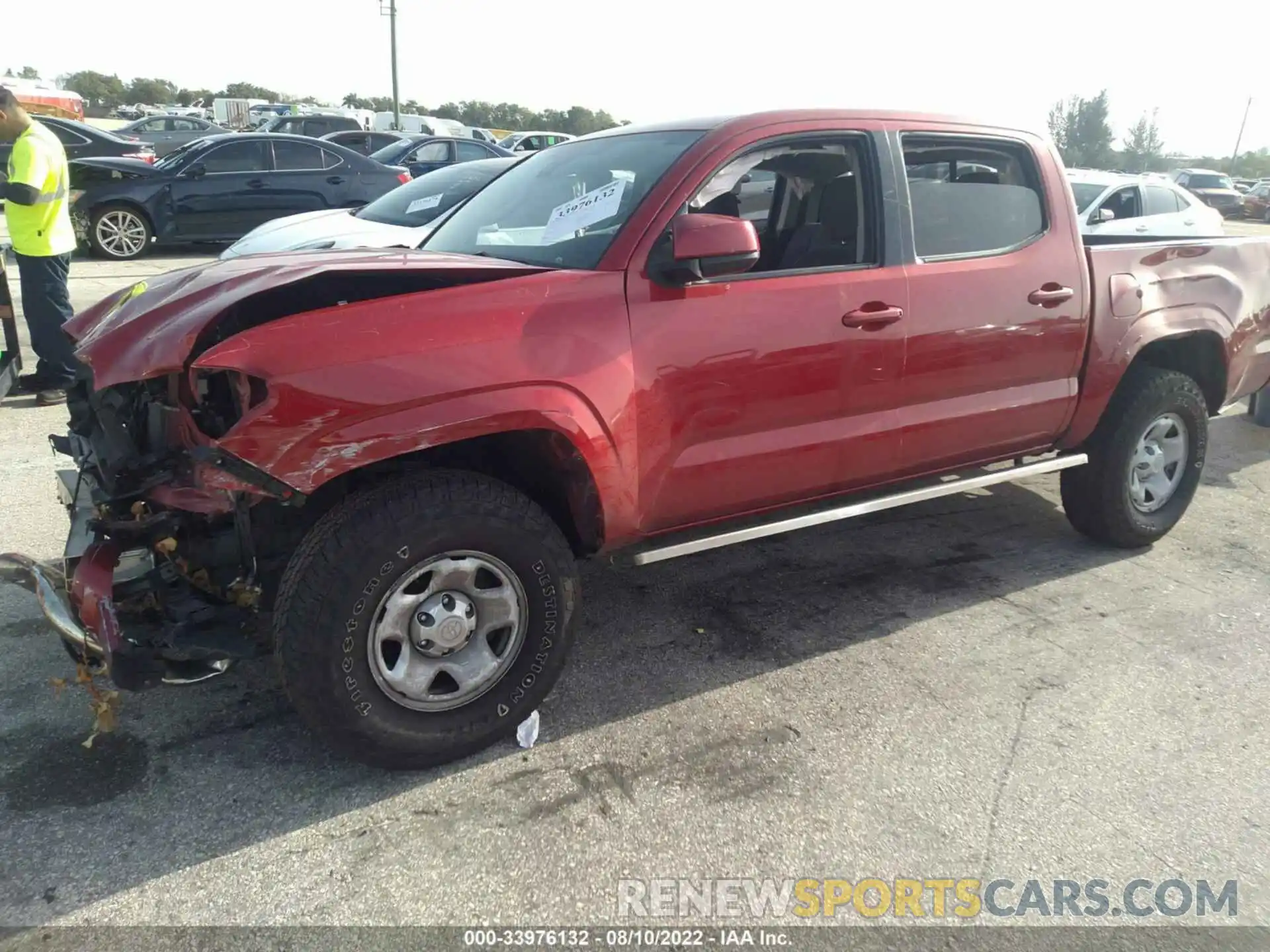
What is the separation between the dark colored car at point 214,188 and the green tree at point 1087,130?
2411 inches

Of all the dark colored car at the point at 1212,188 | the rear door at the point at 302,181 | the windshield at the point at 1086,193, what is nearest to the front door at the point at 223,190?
the rear door at the point at 302,181

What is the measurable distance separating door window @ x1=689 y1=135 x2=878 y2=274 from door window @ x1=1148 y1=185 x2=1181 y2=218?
9140 mm

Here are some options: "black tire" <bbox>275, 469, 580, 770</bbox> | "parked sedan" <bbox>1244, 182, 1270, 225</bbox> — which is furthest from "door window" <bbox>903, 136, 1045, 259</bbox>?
"parked sedan" <bbox>1244, 182, 1270, 225</bbox>

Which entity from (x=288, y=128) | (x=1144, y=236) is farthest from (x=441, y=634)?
(x=288, y=128)

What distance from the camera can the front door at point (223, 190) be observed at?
40.7 ft

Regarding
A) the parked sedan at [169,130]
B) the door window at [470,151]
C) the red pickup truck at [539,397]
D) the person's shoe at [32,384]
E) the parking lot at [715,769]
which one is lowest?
the parking lot at [715,769]

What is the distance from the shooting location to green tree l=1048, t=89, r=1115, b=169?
6272 cm

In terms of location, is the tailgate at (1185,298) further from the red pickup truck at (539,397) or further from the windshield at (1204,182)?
the windshield at (1204,182)

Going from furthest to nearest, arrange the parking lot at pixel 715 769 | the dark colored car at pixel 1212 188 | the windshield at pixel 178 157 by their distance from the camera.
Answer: the dark colored car at pixel 1212 188 → the windshield at pixel 178 157 → the parking lot at pixel 715 769

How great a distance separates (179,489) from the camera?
2.62m

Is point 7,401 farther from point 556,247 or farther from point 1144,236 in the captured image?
point 1144,236

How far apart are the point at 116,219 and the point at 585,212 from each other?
1118 cm

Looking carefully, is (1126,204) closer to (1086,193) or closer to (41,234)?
(1086,193)

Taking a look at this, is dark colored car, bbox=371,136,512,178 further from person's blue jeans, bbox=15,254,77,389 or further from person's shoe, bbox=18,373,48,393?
person's shoe, bbox=18,373,48,393
